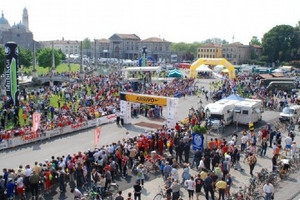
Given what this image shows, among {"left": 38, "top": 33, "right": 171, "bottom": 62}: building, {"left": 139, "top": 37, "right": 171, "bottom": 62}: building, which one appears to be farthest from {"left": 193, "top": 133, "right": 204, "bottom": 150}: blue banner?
→ {"left": 139, "top": 37, "right": 171, "bottom": 62}: building

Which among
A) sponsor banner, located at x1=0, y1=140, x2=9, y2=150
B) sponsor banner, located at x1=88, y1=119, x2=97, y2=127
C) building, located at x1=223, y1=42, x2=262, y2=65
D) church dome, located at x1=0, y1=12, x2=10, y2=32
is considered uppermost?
church dome, located at x1=0, y1=12, x2=10, y2=32

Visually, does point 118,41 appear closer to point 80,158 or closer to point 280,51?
point 280,51

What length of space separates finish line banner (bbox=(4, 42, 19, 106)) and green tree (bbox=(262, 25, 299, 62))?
85473 millimetres

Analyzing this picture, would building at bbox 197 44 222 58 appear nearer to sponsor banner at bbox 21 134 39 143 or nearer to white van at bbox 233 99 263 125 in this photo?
white van at bbox 233 99 263 125

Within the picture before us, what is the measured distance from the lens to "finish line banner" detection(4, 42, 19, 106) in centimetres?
2877

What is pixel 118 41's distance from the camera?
14175cm

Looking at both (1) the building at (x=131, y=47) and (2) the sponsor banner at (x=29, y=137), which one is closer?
(2) the sponsor banner at (x=29, y=137)

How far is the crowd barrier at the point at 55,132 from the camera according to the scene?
69.9 feet

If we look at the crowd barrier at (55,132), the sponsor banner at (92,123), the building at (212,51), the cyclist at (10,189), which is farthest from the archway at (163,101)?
the building at (212,51)

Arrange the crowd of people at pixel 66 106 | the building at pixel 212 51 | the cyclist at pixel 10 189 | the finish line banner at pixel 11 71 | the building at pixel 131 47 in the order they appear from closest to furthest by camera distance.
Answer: the cyclist at pixel 10 189 < the crowd of people at pixel 66 106 < the finish line banner at pixel 11 71 < the building at pixel 212 51 < the building at pixel 131 47

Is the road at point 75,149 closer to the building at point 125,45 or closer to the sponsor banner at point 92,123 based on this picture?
the sponsor banner at point 92,123

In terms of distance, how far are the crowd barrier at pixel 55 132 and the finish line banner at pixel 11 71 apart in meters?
7.05

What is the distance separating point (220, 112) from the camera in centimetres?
2598

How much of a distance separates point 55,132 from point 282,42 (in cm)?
8935
